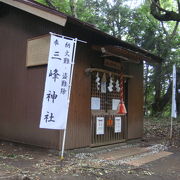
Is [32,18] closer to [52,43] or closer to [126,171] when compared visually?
[52,43]

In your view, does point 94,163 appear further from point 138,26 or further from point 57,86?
point 138,26

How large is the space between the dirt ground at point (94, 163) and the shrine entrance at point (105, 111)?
326 millimetres

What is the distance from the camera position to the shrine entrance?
7.36 metres

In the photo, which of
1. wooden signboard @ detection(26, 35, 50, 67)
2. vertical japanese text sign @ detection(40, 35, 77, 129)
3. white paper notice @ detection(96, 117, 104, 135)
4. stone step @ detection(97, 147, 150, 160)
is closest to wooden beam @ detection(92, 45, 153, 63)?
Answer: wooden signboard @ detection(26, 35, 50, 67)

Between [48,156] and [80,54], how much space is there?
285cm

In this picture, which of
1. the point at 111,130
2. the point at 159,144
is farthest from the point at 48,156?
the point at 159,144

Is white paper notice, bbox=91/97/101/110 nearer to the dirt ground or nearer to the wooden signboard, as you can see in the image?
the dirt ground

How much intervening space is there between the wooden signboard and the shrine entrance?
5.08 ft

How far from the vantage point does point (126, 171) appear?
16.8 ft

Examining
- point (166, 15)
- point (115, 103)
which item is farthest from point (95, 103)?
point (166, 15)

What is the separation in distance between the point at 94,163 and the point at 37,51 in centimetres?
340

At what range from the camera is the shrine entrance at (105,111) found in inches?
290

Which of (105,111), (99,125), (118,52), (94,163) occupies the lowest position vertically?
(94,163)

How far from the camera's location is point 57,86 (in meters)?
5.21
